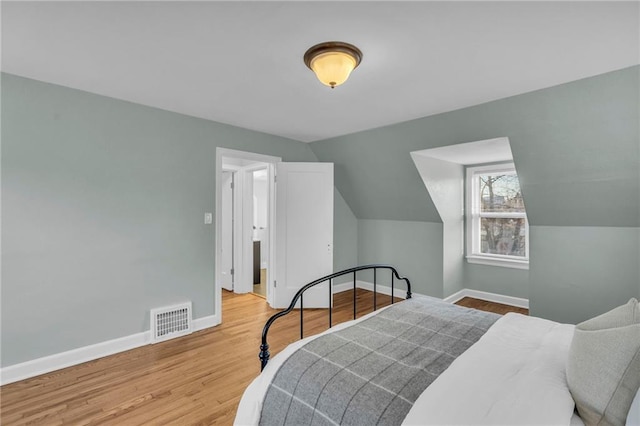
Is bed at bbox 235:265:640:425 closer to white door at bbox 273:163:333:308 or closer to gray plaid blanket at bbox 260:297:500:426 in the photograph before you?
gray plaid blanket at bbox 260:297:500:426

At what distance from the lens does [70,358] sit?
8.83 feet

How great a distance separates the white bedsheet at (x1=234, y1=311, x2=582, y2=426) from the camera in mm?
1083

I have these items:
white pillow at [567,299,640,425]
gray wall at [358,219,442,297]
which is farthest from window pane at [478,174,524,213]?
white pillow at [567,299,640,425]

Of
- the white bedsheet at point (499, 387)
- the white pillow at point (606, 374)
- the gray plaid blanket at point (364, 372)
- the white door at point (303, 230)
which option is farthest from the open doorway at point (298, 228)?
the white pillow at point (606, 374)

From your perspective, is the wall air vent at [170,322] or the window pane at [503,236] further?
the window pane at [503,236]

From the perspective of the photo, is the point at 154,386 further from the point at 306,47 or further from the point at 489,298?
the point at 489,298

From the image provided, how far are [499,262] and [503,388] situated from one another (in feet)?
12.4

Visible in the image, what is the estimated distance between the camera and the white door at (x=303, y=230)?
4172 mm

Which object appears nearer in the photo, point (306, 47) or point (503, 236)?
point (306, 47)

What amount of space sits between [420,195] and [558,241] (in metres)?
1.59

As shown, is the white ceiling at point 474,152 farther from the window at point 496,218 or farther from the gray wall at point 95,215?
the gray wall at point 95,215

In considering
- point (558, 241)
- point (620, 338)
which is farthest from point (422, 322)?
point (558, 241)

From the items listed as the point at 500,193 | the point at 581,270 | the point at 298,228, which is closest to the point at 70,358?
the point at 298,228

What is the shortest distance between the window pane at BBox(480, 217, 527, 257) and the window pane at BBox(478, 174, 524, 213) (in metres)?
0.17
